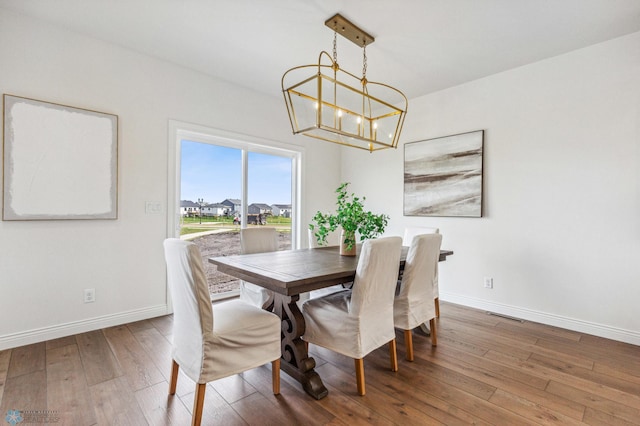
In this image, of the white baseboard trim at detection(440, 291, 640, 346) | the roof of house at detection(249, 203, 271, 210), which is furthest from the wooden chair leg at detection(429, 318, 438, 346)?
the roof of house at detection(249, 203, 271, 210)

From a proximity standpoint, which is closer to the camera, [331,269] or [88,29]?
[331,269]

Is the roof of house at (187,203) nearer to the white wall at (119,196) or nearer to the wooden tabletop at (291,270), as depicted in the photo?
the white wall at (119,196)

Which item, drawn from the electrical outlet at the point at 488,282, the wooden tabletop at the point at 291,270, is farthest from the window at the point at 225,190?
the electrical outlet at the point at 488,282

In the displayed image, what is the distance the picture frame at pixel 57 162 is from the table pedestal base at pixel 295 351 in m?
1.93

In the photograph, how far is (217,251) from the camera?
3729 mm

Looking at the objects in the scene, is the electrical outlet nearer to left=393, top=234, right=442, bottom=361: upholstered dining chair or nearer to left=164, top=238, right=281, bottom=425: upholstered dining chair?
left=393, top=234, right=442, bottom=361: upholstered dining chair

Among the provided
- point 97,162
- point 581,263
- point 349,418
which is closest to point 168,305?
point 97,162

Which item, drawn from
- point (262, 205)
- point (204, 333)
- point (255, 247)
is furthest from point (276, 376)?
point (262, 205)

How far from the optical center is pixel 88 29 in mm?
2576

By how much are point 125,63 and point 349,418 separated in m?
3.41

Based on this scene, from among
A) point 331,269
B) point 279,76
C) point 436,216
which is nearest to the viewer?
point 331,269

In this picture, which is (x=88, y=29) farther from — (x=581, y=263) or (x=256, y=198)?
(x=581, y=263)

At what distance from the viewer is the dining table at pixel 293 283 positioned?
Result: 172 centimetres

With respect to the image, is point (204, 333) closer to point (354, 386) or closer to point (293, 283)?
point (293, 283)
